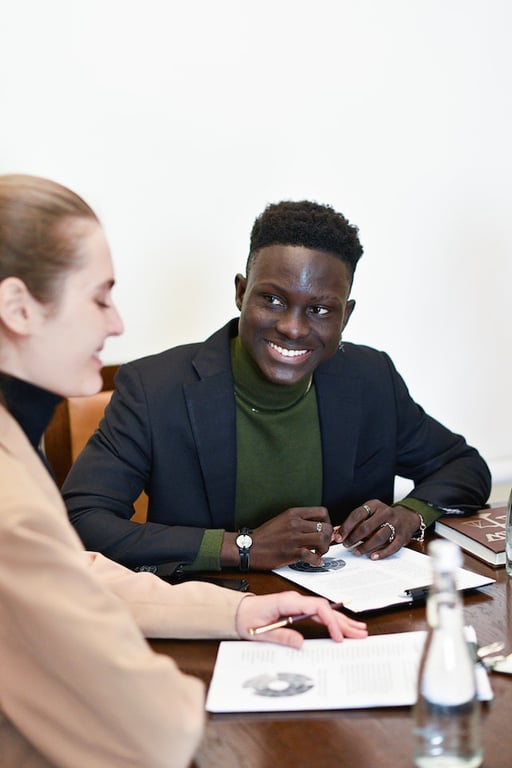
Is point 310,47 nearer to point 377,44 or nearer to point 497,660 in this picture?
point 377,44

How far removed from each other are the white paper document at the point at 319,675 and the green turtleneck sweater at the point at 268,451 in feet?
2.20

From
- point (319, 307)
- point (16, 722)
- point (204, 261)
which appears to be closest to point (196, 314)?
point (204, 261)

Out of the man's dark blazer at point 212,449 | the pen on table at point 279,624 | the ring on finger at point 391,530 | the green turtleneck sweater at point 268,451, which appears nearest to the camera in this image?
the pen on table at point 279,624

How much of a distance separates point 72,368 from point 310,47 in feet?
6.33

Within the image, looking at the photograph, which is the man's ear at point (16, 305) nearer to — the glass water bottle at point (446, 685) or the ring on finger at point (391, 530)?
the glass water bottle at point (446, 685)

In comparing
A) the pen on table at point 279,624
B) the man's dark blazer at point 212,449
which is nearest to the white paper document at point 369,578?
the pen on table at point 279,624

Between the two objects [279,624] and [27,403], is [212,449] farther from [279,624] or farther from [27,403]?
[27,403]

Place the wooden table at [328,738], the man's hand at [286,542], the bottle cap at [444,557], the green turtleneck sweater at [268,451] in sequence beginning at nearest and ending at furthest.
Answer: the bottle cap at [444,557] < the wooden table at [328,738] < the man's hand at [286,542] < the green turtleneck sweater at [268,451]

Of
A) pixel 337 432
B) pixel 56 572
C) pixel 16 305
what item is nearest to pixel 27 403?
pixel 16 305

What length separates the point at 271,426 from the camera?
6.75 feet

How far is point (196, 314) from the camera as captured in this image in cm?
275

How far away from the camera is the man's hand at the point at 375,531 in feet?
5.79

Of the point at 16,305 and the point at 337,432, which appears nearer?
the point at 16,305

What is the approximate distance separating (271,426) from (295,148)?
1.12 m
